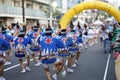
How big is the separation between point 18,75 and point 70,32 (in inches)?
117

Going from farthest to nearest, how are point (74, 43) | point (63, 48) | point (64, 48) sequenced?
point (74, 43) → point (64, 48) → point (63, 48)

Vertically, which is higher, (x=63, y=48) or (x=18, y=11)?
(x=18, y=11)

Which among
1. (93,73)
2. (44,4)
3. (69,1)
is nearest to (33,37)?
(93,73)

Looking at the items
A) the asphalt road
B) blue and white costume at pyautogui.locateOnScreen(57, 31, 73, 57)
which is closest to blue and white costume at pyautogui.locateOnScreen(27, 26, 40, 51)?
the asphalt road

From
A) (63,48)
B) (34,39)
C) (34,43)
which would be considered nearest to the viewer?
(63,48)

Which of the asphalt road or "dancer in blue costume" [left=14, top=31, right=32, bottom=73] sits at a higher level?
"dancer in blue costume" [left=14, top=31, right=32, bottom=73]

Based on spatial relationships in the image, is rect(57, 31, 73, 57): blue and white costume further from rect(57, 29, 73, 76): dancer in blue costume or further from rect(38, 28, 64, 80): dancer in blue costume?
rect(38, 28, 64, 80): dancer in blue costume

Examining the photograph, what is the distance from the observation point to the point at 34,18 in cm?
5056

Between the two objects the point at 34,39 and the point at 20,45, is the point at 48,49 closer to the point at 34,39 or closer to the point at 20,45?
the point at 20,45

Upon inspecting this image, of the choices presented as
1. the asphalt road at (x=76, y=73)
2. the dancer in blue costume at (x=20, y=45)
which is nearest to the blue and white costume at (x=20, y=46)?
the dancer in blue costume at (x=20, y=45)

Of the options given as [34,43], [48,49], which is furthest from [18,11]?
[48,49]

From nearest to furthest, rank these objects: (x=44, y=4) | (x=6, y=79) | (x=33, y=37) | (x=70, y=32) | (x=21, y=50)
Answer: (x=6, y=79), (x=21, y=50), (x=70, y=32), (x=33, y=37), (x=44, y=4)

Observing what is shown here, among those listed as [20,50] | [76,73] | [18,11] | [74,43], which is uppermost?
[18,11]

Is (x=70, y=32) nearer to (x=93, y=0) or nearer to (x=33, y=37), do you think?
(x=33, y=37)
